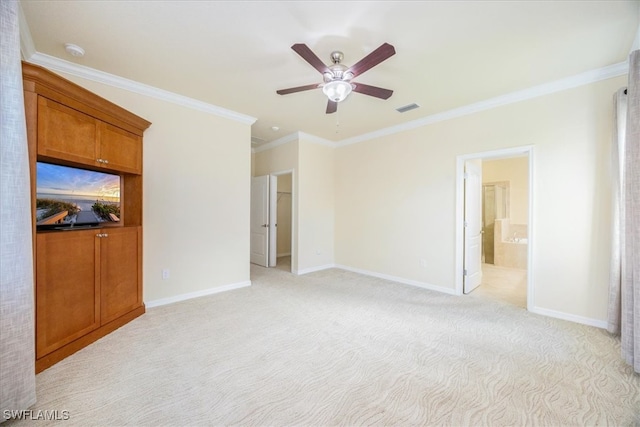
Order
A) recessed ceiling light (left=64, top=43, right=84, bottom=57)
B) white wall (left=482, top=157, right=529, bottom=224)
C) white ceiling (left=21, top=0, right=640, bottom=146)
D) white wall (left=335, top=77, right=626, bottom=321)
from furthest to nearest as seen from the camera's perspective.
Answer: white wall (left=482, top=157, right=529, bottom=224), white wall (left=335, top=77, right=626, bottom=321), recessed ceiling light (left=64, top=43, right=84, bottom=57), white ceiling (left=21, top=0, right=640, bottom=146)

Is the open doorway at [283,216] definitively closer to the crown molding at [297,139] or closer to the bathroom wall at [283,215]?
the bathroom wall at [283,215]

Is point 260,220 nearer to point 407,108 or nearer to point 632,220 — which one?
point 407,108

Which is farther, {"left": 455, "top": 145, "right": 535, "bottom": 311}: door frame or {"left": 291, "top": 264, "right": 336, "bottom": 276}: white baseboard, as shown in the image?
{"left": 291, "top": 264, "right": 336, "bottom": 276}: white baseboard

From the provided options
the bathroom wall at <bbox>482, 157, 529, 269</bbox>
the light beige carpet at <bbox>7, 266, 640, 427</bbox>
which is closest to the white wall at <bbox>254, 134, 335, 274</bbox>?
the light beige carpet at <bbox>7, 266, 640, 427</bbox>

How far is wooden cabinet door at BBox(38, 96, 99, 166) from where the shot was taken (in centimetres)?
195

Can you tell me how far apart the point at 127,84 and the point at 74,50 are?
59 cm

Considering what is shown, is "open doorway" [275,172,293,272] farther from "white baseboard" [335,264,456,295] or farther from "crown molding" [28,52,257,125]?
"crown molding" [28,52,257,125]

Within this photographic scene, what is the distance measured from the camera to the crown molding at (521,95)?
2.61 meters

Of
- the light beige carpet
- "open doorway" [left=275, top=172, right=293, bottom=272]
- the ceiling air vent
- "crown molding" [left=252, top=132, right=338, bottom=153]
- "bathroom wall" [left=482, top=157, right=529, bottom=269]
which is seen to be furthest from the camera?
"open doorway" [left=275, top=172, right=293, bottom=272]

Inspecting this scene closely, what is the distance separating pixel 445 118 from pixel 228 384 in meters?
4.19

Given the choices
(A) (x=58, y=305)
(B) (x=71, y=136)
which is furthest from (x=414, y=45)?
(A) (x=58, y=305)

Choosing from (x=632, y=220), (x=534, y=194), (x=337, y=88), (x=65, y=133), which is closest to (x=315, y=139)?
(x=337, y=88)

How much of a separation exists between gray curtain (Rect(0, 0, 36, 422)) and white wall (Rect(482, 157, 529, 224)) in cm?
733

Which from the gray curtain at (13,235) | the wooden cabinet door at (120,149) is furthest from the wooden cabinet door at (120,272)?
the gray curtain at (13,235)
